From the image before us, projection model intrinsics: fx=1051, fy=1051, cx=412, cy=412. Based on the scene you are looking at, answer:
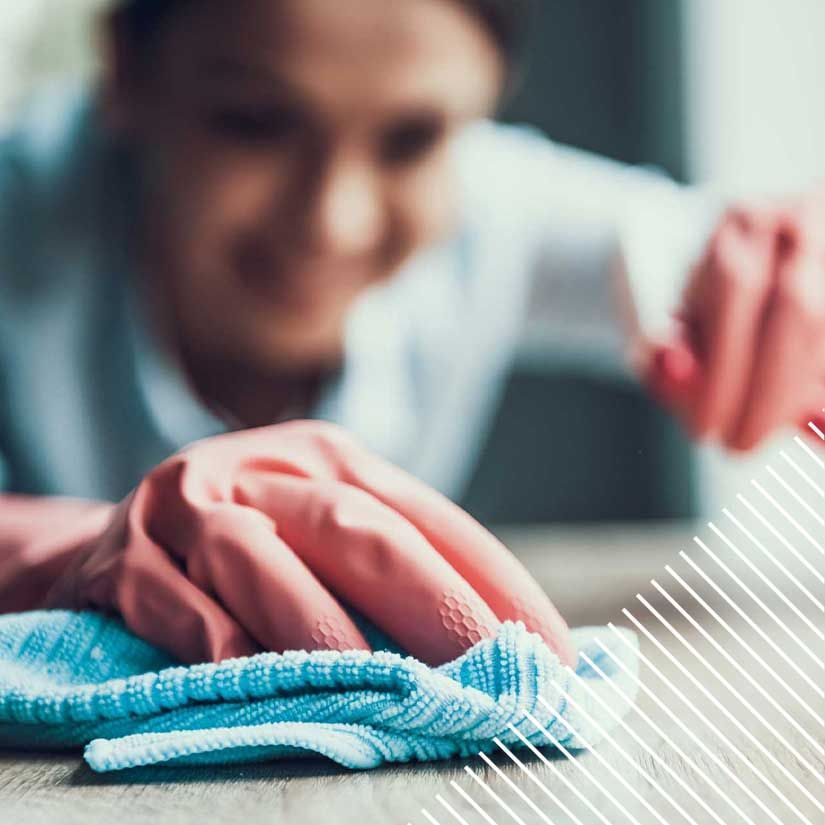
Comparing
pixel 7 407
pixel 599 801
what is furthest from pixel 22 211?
pixel 599 801

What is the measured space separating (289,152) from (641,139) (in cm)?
93

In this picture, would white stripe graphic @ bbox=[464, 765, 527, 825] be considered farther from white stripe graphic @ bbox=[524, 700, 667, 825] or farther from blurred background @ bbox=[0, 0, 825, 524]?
blurred background @ bbox=[0, 0, 825, 524]

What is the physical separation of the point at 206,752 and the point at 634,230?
0.99 m

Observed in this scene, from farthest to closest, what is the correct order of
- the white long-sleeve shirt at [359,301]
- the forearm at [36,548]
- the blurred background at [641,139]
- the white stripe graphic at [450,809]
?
the blurred background at [641,139]
the white long-sleeve shirt at [359,301]
the forearm at [36,548]
the white stripe graphic at [450,809]

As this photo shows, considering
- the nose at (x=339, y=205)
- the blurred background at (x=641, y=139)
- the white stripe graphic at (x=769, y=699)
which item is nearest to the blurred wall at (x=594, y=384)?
the blurred background at (x=641, y=139)

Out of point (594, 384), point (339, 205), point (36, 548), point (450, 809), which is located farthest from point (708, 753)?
point (594, 384)

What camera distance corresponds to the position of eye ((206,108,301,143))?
1.23 metres

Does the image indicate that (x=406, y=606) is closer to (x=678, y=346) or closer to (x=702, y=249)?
(x=678, y=346)

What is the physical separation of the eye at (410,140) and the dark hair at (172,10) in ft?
0.47

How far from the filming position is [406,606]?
0.41 meters

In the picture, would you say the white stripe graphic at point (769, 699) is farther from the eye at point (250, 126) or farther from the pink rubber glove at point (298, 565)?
the eye at point (250, 126)

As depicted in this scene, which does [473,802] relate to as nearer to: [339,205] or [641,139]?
[339,205]

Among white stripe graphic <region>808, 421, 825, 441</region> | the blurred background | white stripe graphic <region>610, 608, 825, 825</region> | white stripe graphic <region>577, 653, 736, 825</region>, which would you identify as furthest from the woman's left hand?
the blurred background

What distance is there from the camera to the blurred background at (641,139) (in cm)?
183
